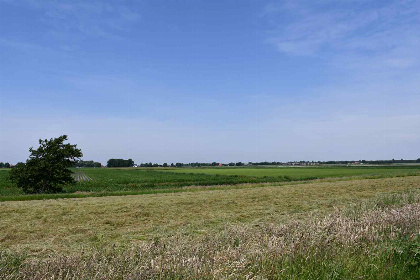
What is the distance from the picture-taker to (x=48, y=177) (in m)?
26.8

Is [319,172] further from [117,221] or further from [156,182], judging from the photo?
[117,221]

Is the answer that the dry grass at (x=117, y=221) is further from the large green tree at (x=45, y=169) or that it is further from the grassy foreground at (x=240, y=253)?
the large green tree at (x=45, y=169)

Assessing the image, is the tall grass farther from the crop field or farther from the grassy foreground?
the crop field

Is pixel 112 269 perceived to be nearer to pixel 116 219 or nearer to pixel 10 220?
pixel 116 219

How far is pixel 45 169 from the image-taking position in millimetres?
26609

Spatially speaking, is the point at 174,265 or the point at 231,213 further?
the point at 231,213

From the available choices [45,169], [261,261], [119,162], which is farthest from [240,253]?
[119,162]

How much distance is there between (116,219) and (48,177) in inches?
743

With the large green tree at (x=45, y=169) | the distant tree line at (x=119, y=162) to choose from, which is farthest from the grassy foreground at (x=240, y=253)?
the distant tree line at (x=119, y=162)

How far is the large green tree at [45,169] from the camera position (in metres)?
26.4

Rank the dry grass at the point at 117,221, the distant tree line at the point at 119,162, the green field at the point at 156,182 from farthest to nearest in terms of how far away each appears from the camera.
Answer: the distant tree line at the point at 119,162
the green field at the point at 156,182
the dry grass at the point at 117,221

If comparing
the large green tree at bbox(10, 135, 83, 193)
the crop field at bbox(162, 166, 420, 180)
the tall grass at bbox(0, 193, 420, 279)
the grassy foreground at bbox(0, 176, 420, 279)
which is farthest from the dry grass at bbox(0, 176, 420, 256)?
the crop field at bbox(162, 166, 420, 180)

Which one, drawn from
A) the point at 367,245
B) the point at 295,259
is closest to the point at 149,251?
the point at 295,259

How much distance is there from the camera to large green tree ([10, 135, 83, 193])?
26.4 metres
